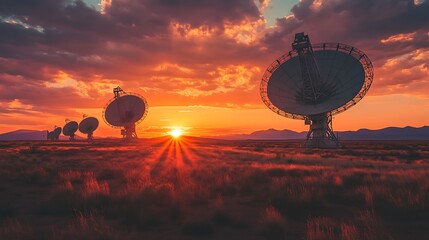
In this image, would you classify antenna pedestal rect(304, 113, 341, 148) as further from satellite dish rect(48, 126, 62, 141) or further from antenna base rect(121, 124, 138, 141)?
satellite dish rect(48, 126, 62, 141)

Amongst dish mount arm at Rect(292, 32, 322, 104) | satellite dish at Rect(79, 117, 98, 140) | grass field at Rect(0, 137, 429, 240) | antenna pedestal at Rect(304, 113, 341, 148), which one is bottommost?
grass field at Rect(0, 137, 429, 240)

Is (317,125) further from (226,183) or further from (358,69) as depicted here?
(226,183)

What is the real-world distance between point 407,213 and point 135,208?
874 cm

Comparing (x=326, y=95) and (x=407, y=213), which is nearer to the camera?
(x=407, y=213)

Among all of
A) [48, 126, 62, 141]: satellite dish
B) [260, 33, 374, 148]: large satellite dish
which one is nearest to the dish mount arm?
[260, 33, 374, 148]: large satellite dish

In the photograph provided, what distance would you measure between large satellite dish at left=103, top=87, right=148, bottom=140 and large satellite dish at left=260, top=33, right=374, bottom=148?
1734 inches

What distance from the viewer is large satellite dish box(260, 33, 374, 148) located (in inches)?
1971

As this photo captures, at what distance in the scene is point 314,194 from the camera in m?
12.0

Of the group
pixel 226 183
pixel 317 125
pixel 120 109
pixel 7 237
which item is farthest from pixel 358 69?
pixel 120 109

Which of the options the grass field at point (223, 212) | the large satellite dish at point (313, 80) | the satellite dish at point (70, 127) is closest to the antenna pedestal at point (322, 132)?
the large satellite dish at point (313, 80)

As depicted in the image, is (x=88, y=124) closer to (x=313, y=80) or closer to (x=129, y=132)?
(x=129, y=132)

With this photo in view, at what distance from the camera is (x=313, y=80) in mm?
53219

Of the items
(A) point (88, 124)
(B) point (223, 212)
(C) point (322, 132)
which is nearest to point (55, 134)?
(A) point (88, 124)

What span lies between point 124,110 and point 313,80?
186ft
